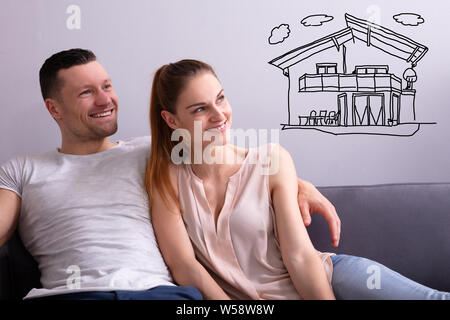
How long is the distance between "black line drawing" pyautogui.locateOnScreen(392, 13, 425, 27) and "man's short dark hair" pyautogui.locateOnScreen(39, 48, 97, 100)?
1.23m

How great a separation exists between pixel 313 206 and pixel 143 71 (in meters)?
0.88

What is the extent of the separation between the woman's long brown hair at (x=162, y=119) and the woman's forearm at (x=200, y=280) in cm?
18

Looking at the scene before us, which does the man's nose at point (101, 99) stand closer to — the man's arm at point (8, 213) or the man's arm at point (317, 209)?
the man's arm at point (8, 213)

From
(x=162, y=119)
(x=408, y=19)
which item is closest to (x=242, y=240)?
(x=162, y=119)

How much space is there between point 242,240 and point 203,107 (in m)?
0.40

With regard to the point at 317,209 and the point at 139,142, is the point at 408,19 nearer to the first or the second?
the point at 317,209

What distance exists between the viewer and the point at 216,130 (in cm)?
139

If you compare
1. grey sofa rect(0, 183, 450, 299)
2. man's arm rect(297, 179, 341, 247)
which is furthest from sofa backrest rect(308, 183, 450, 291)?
man's arm rect(297, 179, 341, 247)

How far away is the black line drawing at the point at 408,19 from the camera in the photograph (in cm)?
200

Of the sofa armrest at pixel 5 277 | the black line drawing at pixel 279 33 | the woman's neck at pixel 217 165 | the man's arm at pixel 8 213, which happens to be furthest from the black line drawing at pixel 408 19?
the sofa armrest at pixel 5 277

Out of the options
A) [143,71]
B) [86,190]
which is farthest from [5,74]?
[86,190]
